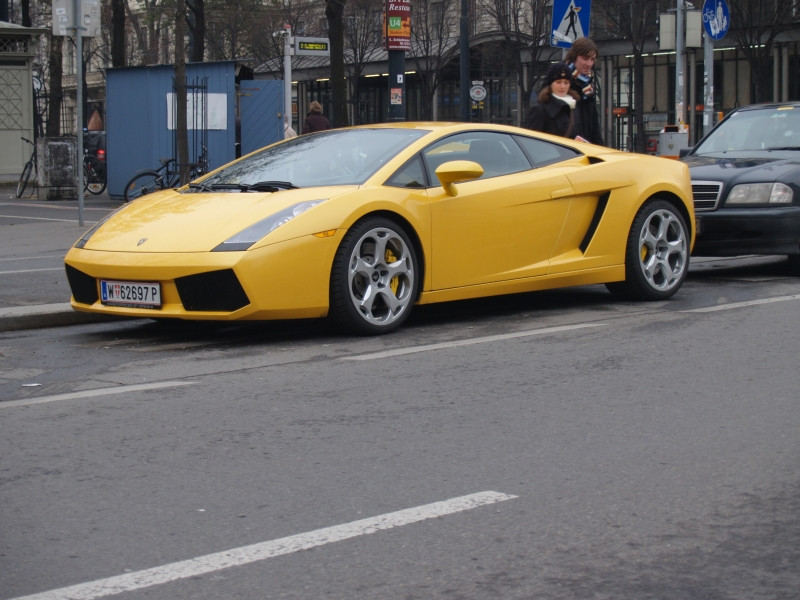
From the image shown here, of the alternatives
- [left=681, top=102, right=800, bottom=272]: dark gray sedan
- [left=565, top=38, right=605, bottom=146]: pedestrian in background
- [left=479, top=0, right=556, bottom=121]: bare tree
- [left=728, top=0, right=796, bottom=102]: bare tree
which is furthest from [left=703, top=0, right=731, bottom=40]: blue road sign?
[left=479, top=0, right=556, bottom=121]: bare tree

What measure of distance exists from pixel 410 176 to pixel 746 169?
4.08m

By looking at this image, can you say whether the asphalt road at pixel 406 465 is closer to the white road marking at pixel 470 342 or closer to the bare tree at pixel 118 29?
the white road marking at pixel 470 342

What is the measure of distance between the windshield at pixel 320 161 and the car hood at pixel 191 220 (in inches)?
9.6

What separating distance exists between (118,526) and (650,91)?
49.1m

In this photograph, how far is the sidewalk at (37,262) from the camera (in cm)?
847

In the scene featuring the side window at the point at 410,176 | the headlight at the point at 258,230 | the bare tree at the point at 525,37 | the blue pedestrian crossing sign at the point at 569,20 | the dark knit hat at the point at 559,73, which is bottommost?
the headlight at the point at 258,230

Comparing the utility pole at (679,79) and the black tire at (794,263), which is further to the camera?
Result: the utility pole at (679,79)

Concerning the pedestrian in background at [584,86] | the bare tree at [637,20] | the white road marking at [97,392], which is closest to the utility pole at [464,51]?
the bare tree at [637,20]

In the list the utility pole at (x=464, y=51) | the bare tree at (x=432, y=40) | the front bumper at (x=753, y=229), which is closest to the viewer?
the front bumper at (x=753, y=229)

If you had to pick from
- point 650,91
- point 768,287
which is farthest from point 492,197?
point 650,91

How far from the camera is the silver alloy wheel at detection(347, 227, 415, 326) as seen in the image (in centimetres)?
755

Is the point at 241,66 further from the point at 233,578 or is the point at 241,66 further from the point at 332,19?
the point at 233,578

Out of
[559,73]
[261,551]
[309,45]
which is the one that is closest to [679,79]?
[309,45]

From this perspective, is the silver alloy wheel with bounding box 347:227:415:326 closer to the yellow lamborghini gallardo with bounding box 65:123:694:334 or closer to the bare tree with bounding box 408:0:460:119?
the yellow lamborghini gallardo with bounding box 65:123:694:334
